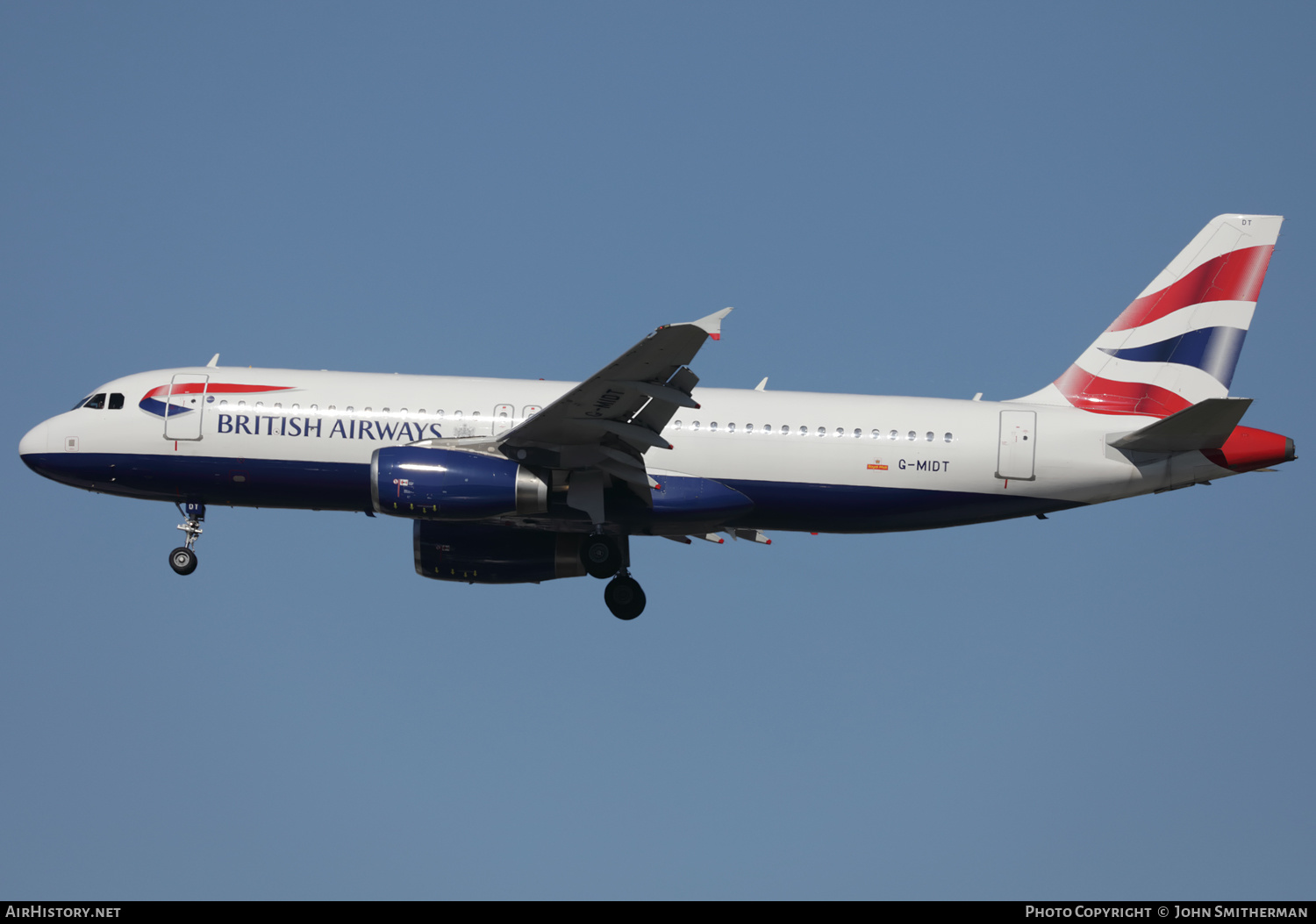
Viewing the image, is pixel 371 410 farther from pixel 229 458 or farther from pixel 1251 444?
pixel 1251 444

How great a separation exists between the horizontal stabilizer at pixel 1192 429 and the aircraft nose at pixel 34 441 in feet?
80.2

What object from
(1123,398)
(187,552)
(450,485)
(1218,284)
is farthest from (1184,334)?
(187,552)

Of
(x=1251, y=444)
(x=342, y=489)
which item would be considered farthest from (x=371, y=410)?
(x=1251, y=444)

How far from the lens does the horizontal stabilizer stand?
95.2 ft

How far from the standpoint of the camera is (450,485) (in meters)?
29.3

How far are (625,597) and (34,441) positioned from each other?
1427 cm

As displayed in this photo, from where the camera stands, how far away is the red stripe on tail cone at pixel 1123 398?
107 feet

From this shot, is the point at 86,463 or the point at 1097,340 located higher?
the point at 1097,340

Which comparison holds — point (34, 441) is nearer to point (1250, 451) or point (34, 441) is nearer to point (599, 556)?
point (599, 556)

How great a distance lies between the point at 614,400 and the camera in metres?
28.6

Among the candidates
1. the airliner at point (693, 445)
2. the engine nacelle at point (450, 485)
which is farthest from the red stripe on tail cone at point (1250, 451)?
the engine nacelle at point (450, 485)

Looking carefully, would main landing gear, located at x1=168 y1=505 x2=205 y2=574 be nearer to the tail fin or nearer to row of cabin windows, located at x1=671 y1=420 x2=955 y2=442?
row of cabin windows, located at x1=671 y1=420 x2=955 y2=442

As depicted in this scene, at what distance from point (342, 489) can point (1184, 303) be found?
20054 millimetres

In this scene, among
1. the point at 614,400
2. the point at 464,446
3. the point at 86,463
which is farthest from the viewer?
the point at 86,463
